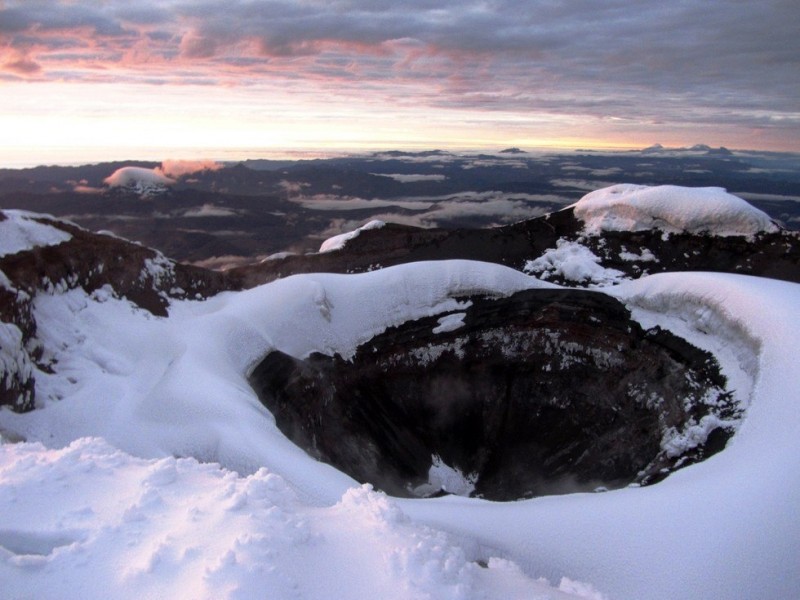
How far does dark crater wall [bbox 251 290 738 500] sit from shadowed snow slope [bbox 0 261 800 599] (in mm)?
2307

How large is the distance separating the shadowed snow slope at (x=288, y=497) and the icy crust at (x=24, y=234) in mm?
3707

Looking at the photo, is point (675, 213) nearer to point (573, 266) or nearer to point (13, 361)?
point (573, 266)

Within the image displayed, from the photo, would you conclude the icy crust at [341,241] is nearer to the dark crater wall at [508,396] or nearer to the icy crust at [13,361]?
the dark crater wall at [508,396]

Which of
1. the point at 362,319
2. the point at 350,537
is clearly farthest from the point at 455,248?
the point at 350,537

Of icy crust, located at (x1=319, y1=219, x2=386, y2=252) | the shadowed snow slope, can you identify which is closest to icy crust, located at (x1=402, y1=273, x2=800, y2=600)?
the shadowed snow slope

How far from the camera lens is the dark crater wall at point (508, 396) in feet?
109

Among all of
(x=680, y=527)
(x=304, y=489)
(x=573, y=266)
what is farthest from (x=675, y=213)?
(x=304, y=489)

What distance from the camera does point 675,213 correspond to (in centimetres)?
5366

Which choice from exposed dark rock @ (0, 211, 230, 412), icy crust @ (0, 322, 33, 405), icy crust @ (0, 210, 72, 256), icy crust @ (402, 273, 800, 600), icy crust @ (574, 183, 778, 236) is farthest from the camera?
icy crust @ (574, 183, 778, 236)

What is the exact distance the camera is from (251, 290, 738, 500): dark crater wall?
33.1 metres

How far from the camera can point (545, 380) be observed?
40312 millimetres

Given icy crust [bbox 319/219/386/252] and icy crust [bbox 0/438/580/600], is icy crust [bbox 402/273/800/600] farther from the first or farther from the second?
icy crust [bbox 319/219/386/252]

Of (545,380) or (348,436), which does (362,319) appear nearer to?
(348,436)

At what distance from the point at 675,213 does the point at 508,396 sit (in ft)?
93.3
